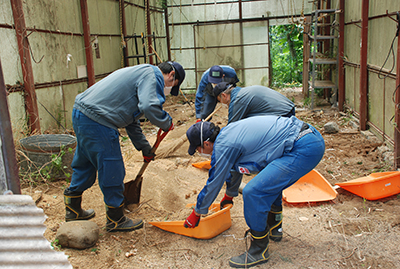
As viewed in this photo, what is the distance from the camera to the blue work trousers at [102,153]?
2857 millimetres

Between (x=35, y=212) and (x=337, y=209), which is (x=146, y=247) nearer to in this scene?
(x=35, y=212)

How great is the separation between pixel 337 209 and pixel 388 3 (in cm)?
340

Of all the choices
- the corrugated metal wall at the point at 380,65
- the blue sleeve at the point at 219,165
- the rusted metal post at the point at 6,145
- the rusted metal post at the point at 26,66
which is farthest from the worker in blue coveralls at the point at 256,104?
the rusted metal post at the point at 26,66

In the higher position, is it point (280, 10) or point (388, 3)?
point (280, 10)

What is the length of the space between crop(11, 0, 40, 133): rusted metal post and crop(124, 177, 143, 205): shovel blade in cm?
209

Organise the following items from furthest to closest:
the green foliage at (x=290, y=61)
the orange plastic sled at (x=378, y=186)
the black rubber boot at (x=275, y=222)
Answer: the green foliage at (x=290, y=61)
the orange plastic sled at (x=378, y=186)
the black rubber boot at (x=275, y=222)

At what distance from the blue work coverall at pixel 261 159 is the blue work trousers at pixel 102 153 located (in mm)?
853

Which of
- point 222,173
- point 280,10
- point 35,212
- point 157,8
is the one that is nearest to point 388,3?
point 222,173

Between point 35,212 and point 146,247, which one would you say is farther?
point 146,247

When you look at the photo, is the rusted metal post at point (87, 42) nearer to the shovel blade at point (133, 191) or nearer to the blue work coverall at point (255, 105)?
the shovel blade at point (133, 191)

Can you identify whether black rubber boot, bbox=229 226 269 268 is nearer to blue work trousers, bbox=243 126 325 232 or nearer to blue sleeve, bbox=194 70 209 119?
blue work trousers, bbox=243 126 325 232

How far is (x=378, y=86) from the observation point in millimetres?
5590

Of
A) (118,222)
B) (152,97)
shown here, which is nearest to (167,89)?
(152,97)

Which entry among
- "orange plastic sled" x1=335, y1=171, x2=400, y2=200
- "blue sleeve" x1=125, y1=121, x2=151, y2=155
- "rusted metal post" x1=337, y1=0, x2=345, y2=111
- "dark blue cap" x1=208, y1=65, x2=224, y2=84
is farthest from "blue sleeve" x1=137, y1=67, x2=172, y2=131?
"rusted metal post" x1=337, y1=0, x2=345, y2=111
